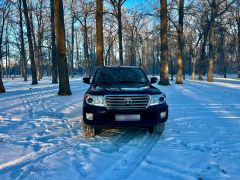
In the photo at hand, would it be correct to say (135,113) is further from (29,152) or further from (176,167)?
(29,152)

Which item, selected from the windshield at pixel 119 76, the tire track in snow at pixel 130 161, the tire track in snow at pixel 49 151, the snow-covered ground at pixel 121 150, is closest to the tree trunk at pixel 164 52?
the snow-covered ground at pixel 121 150

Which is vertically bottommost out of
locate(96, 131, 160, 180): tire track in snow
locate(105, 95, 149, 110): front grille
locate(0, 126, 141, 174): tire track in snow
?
locate(96, 131, 160, 180): tire track in snow

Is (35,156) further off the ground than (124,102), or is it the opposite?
(124,102)

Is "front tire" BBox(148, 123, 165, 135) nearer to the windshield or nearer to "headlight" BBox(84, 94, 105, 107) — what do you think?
"headlight" BBox(84, 94, 105, 107)

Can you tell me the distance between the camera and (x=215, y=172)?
431 cm

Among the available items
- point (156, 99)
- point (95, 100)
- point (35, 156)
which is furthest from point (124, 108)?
point (35, 156)

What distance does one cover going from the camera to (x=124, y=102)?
20.3 feet

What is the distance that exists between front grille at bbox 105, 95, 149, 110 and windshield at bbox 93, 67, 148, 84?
153 centimetres

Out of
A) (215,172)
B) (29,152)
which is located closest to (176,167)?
(215,172)

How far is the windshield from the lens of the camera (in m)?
7.81

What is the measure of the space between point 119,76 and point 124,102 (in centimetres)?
190

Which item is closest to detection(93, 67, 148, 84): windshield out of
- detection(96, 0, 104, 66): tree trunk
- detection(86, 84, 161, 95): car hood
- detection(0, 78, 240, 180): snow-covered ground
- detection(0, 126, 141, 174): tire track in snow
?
detection(86, 84, 161, 95): car hood

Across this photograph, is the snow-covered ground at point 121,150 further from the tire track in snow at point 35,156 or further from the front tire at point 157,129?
the front tire at point 157,129

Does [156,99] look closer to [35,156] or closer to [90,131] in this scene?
[90,131]
